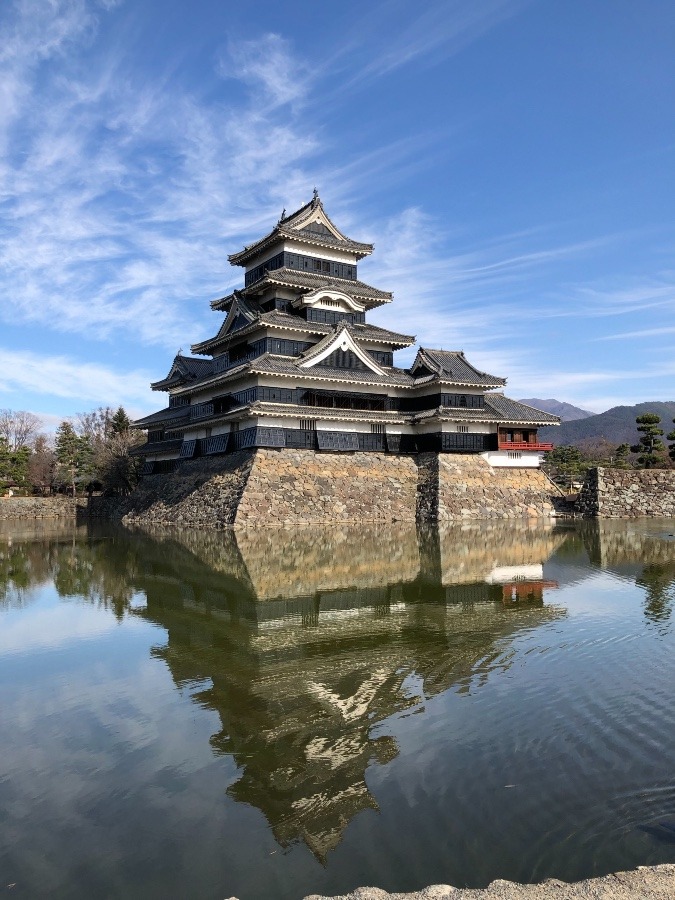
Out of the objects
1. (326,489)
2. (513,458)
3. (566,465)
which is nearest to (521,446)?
(513,458)

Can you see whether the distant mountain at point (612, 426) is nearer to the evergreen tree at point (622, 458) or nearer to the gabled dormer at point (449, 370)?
the evergreen tree at point (622, 458)

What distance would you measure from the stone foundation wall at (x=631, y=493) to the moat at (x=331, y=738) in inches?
964

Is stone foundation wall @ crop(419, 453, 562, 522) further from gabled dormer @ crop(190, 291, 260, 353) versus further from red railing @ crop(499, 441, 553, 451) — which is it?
gabled dormer @ crop(190, 291, 260, 353)

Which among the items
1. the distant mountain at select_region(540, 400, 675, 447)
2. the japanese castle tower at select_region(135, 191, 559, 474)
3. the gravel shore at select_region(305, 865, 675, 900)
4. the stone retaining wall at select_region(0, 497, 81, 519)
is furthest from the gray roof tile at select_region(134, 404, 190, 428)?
the distant mountain at select_region(540, 400, 675, 447)

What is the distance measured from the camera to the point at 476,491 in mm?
33719

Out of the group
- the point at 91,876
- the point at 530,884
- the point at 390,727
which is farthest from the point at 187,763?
the point at 530,884

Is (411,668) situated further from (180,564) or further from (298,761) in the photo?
(180,564)

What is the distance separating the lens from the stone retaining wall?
4362 centimetres

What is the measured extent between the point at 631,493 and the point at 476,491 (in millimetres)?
10177

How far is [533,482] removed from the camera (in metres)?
36.1

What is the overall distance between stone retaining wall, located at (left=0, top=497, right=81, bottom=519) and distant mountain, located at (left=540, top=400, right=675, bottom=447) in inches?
4710

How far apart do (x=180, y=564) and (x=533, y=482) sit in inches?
928

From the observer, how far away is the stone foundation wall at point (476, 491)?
1275 inches

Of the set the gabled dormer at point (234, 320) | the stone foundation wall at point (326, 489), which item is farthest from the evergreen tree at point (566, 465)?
the gabled dormer at point (234, 320)
